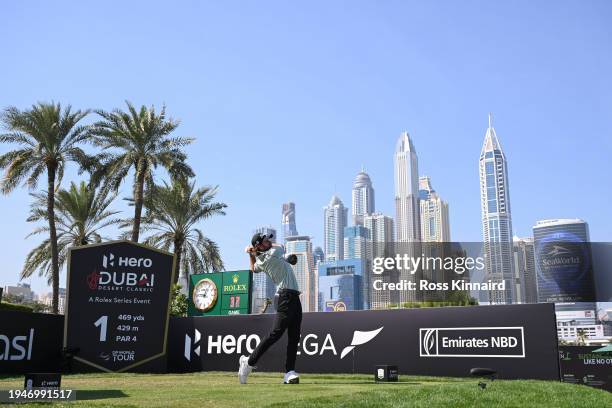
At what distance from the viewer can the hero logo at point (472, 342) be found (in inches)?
492

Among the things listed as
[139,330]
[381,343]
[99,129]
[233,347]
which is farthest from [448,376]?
[99,129]

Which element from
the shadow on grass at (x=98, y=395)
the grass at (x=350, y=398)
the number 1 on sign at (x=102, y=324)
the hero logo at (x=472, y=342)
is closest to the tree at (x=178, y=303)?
the number 1 on sign at (x=102, y=324)

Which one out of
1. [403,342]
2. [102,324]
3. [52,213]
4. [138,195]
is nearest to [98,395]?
[403,342]

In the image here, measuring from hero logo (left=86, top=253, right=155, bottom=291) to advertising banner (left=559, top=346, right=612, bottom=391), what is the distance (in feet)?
39.3

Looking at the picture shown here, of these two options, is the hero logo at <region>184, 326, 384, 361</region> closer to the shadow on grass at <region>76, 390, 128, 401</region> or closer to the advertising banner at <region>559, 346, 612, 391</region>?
the advertising banner at <region>559, 346, 612, 391</region>

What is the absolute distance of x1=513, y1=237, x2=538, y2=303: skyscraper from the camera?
18609 millimetres

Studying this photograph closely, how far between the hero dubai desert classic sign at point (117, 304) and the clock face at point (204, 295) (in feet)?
41.9

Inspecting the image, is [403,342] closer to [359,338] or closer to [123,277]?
[359,338]

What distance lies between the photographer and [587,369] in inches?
698

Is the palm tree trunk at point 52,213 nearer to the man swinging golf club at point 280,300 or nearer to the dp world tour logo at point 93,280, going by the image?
the dp world tour logo at point 93,280

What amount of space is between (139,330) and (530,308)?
32.6ft

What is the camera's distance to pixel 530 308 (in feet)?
40.9

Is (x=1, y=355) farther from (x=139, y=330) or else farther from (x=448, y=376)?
(x=448, y=376)

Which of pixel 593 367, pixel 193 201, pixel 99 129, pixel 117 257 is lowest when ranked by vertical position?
pixel 593 367
